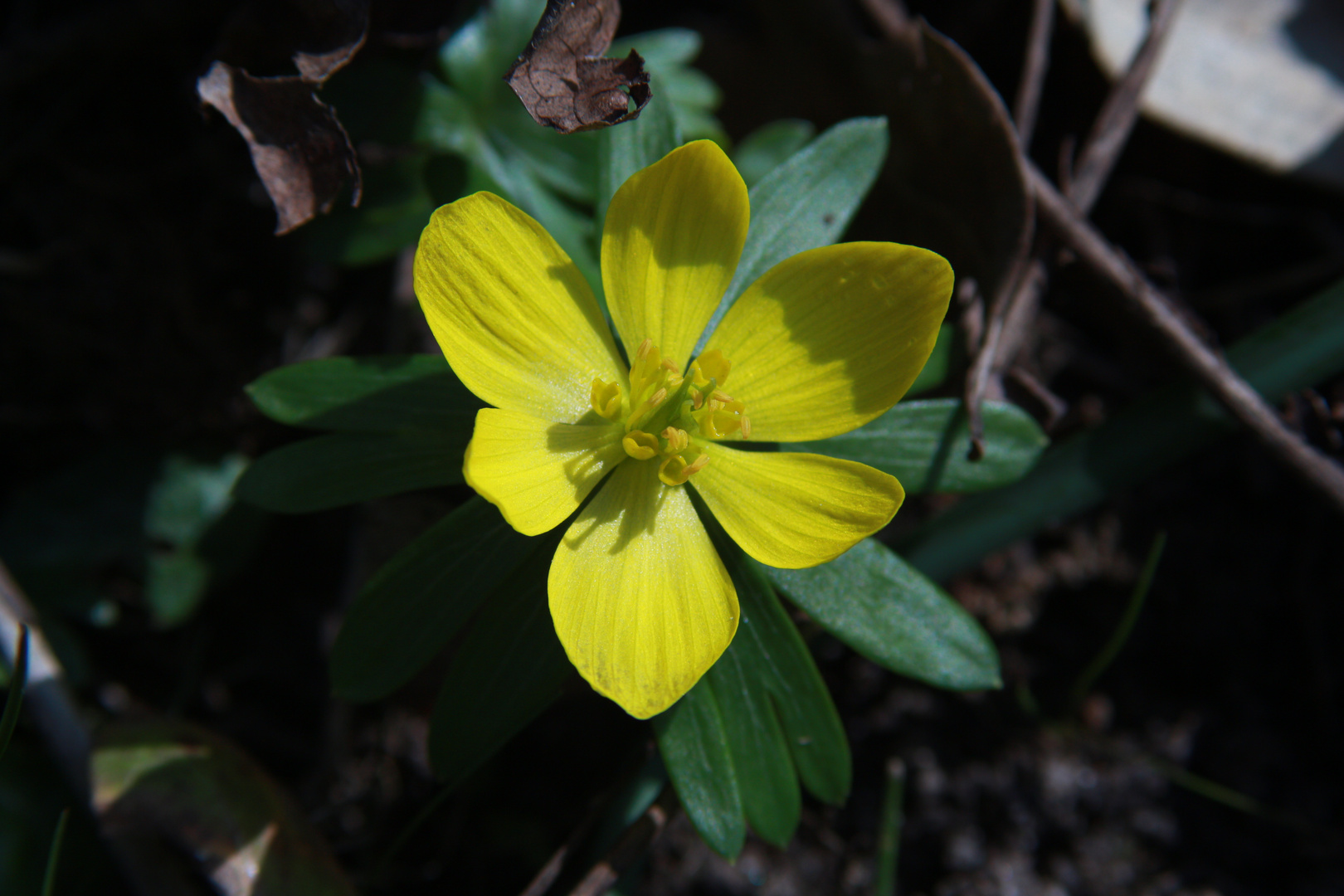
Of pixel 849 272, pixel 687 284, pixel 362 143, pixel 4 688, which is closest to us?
pixel 849 272

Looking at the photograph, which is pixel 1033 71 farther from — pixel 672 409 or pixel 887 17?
pixel 672 409

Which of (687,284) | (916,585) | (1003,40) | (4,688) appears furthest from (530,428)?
(1003,40)

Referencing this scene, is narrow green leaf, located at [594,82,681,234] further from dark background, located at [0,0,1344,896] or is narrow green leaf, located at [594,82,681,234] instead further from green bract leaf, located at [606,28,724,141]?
dark background, located at [0,0,1344,896]

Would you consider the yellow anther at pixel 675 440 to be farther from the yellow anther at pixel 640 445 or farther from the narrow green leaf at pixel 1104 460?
the narrow green leaf at pixel 1104 460

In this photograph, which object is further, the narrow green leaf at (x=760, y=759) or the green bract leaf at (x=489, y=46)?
the green bract leaf at (x=489, y=46)

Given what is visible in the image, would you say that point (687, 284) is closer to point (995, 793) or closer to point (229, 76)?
point (229, 76)

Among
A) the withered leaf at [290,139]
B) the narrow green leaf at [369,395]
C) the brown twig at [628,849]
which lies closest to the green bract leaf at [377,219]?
the withered leaf at [290,139]

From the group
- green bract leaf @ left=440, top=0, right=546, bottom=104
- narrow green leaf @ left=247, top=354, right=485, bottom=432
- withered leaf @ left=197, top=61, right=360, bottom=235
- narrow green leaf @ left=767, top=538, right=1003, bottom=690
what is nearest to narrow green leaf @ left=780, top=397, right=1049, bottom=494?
narrow green leaf @ left=767, top=538, right=1003, bottom=690

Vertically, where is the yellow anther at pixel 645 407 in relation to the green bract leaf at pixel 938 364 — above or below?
above
